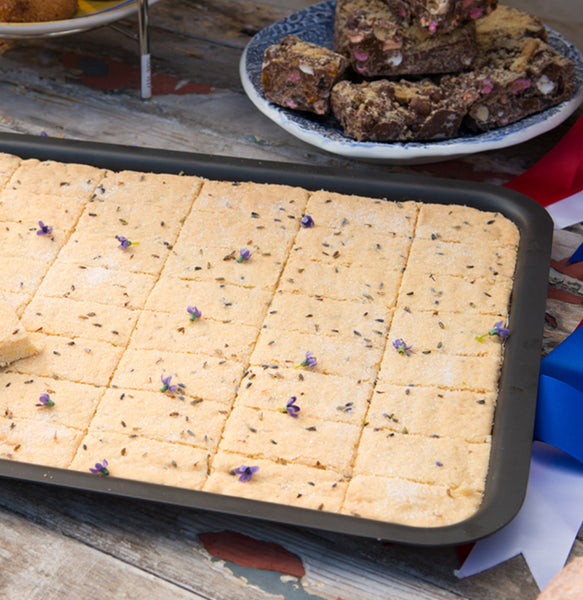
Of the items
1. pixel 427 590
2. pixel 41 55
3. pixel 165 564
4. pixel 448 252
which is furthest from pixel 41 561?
pixel 41 55

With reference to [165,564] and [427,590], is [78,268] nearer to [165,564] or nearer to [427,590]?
[165,564]

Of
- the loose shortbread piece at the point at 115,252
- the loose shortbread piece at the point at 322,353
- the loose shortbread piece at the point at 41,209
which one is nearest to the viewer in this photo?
the loose shortbread piece at the point at 322,353

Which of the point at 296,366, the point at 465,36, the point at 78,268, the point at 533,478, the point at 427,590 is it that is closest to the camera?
the point at 427,590

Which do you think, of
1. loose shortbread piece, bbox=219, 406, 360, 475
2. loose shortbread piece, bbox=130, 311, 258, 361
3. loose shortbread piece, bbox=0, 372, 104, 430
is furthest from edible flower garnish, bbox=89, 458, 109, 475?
loose shortbread piece, bbox=130, 311, 258, 361

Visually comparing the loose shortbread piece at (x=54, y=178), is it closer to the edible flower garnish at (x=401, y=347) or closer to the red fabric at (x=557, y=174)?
the edible flower garnish at (x=401, y=347)

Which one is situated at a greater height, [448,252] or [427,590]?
[448,252]

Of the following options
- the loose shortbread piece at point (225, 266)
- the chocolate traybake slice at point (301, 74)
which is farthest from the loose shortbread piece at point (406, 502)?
the chocolate traybake slice at point (301, 74)
